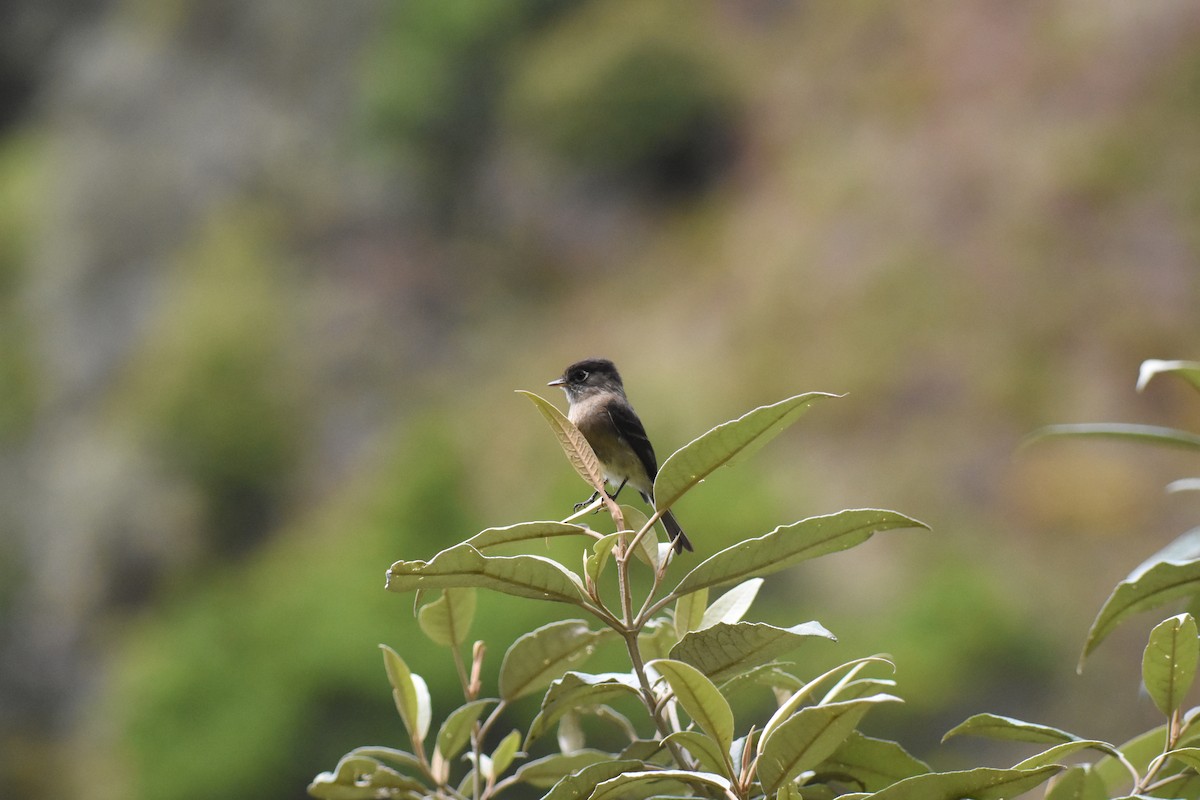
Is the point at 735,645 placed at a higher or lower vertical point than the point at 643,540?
lower

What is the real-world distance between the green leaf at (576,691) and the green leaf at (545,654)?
121 mm

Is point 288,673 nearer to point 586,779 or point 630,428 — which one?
point 630,428

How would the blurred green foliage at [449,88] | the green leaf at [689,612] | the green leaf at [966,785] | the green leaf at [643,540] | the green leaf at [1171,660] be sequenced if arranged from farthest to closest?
the blurred green foliage at [449,88], the green leaf at [689,612], the green leaf at [643,540], the green leaf at [1171,660], the green leaf at [966,785]

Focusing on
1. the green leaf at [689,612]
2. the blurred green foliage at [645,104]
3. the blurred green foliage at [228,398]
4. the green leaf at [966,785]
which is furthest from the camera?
the blurred green foliage at [645,104]

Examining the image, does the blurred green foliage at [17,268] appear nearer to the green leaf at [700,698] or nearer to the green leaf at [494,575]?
the green leaf at [494,575]

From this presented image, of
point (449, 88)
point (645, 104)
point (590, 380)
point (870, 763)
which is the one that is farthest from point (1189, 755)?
point (449, 88)

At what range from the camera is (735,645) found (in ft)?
4.52

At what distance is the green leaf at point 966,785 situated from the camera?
4.09ft

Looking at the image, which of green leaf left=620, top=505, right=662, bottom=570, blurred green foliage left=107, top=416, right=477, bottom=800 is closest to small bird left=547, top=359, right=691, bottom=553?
green leaf left=620, top=505, right=662, bottom=570

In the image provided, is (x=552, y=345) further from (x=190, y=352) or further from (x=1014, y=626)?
(x=1014, y=626)

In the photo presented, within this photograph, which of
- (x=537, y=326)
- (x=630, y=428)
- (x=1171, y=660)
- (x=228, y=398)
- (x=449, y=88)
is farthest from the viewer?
(x=449, y=88)

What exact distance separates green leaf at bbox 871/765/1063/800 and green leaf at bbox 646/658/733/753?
172 mm

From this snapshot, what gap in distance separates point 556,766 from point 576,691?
32cm

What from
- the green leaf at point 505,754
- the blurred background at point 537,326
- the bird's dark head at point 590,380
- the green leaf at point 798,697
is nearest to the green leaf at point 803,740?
the green leaf at point 798,697
